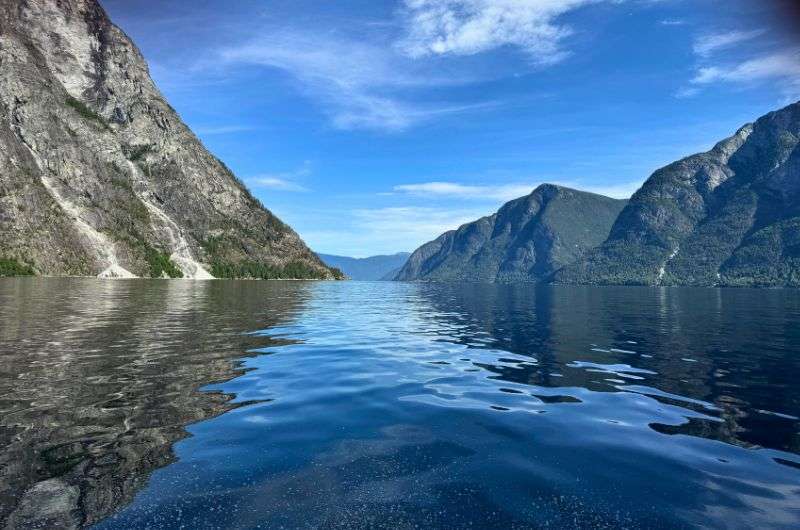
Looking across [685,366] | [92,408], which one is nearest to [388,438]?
[92,408]

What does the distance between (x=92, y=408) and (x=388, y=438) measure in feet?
29.6

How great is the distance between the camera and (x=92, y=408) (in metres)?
14.6

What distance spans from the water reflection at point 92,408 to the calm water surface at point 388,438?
64 millimetres

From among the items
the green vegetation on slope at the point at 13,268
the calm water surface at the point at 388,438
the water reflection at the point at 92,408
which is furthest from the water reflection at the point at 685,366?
the green vegetation on slope at the point at 13,268

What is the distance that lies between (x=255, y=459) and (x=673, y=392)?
16.2 meters

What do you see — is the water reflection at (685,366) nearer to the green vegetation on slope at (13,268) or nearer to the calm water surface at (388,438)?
the calm water surface at (388,438)

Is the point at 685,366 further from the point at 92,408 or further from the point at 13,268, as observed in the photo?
the point at 13,268

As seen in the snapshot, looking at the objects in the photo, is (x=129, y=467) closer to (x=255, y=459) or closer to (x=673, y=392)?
(x=255, y=459)

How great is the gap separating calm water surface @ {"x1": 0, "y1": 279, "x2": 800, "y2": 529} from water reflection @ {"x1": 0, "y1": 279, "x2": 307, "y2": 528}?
64 millimetres

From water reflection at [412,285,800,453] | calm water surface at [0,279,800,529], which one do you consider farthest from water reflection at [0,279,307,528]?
water reflection at [412,285,800,453]

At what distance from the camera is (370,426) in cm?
1383

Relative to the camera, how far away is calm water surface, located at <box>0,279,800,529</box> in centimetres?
861

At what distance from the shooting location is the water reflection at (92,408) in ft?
28.9

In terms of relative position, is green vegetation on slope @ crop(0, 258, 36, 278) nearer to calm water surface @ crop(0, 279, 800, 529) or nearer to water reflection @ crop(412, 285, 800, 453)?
calm water surface @ crop(0, 279, 800, 529)
